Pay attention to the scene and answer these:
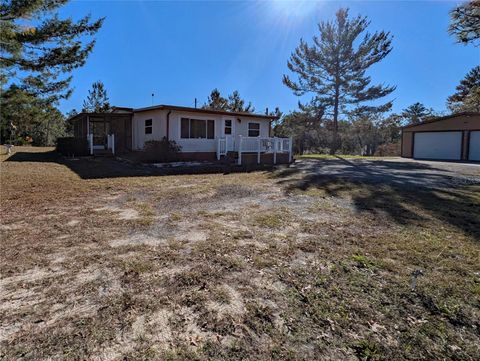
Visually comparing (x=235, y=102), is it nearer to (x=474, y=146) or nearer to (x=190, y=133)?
(x=190, y=133)

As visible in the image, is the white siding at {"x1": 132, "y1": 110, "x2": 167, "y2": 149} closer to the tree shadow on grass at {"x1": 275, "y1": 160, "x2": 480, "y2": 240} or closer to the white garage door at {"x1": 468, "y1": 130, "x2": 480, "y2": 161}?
the tree shadow on grass at {"x1": 275, "y1": 160, "x2": 480, "y2": 240}

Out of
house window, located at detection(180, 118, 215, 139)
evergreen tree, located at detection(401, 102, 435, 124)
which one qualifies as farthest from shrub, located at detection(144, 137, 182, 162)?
evergreen tree, located at detection(401, 102, 435, 124)

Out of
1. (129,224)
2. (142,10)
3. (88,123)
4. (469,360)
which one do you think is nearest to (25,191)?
(129,224)

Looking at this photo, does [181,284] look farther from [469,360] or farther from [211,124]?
[211,124]

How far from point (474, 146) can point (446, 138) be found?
1887 mm

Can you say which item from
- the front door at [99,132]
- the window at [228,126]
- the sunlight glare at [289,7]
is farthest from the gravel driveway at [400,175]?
the front door at [99,132]

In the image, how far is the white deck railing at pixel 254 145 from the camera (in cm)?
1498

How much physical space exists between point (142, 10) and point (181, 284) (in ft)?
46.1

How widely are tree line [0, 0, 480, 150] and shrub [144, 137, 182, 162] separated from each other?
14.8 feet

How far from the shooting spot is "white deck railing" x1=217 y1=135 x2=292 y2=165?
15.0 meters

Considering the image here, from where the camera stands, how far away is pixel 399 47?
24.5 meters

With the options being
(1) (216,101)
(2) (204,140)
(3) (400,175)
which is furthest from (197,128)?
(1) (216,101)

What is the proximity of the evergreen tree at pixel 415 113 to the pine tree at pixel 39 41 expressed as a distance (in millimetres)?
48901

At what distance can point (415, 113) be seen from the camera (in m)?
48.1
